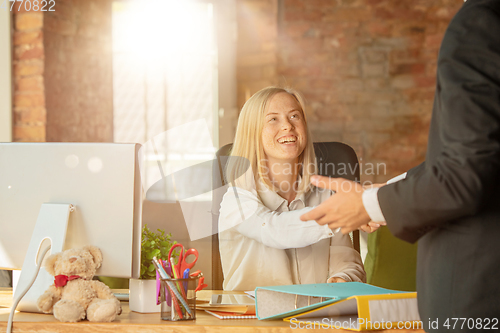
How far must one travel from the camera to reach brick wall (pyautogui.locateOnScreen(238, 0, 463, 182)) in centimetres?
318

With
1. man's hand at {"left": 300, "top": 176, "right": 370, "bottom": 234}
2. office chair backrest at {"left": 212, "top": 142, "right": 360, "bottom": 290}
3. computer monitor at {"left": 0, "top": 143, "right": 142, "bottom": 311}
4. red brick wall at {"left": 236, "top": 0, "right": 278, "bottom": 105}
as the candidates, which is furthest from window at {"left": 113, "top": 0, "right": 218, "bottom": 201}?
man's hand at {"left": 300, "top": 176, "right": 370, "bottom": 234}

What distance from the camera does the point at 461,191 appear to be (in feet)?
1.99

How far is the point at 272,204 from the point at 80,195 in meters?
0.76

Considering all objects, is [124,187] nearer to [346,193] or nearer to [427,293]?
[346,193]

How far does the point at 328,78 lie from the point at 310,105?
0.75 feet

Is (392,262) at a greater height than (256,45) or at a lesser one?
lesser

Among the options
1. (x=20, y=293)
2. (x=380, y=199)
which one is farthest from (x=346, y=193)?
(x=20, y=293)

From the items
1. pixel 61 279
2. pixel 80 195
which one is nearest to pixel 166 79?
pixel 80 195

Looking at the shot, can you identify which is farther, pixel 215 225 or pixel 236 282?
pixel 215 225

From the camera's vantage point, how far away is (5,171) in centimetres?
102

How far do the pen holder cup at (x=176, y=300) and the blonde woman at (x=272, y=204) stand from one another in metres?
0.60

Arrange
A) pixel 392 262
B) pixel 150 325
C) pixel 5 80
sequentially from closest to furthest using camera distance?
pixel 150 325, pixel 392 262, pixel 5 80

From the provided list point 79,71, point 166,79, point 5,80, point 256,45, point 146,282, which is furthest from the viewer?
point 166,79

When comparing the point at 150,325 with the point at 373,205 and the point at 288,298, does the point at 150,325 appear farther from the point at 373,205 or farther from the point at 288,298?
the point at 373,205
